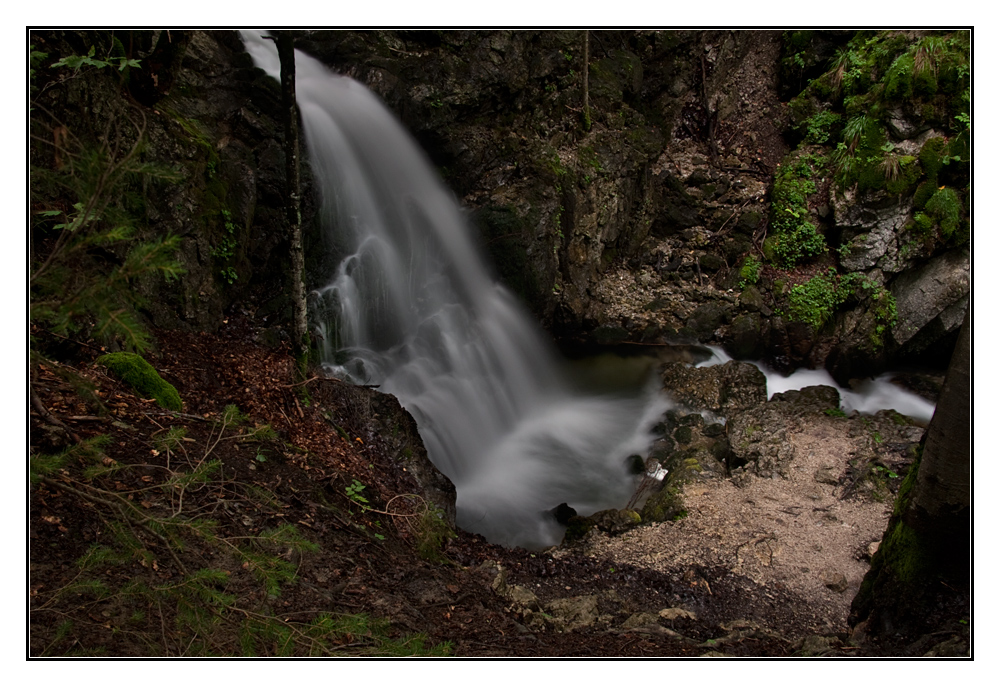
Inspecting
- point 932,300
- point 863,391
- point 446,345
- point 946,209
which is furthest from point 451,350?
point 946,209

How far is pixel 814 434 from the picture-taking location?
7.89 meters

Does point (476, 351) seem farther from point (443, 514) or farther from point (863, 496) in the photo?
point (863, 496)

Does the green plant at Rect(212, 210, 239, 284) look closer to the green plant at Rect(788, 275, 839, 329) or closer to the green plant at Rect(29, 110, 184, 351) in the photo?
the green plant at Rect(29, 110, 184, 351)

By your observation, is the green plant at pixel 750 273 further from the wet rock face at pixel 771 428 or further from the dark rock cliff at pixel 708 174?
the wet rock face at pixel 771 428

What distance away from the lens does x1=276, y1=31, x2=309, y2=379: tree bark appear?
5.10m

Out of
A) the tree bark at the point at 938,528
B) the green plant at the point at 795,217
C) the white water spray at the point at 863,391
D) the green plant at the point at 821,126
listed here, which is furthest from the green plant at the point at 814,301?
the tree bark at the point at 938,528

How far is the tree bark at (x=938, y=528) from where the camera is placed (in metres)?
Result: 3.05

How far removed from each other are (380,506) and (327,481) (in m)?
0.52

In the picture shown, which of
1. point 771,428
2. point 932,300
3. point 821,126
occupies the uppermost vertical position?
point 821,126

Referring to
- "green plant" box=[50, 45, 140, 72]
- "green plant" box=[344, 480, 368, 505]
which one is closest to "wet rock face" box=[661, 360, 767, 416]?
"green plant" box=[344, 480, 368, 505]

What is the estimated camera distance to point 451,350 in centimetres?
888

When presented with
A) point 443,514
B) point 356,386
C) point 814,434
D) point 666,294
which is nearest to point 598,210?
point 666,294

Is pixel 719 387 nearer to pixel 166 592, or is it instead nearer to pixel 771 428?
pixel 771 428

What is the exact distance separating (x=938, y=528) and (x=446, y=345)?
659 centimetres
